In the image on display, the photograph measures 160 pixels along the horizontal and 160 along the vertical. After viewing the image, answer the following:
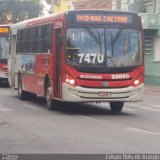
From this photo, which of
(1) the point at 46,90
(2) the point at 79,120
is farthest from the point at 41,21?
(2) the point at 79,120

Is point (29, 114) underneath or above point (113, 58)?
underneath

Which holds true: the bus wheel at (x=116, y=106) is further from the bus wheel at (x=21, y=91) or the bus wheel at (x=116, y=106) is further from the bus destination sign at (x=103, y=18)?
the bus wheel at (x=21, y=91)

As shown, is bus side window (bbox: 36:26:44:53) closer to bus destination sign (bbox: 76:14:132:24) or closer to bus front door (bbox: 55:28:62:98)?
bus front door (bbox: 55:28:62:98)

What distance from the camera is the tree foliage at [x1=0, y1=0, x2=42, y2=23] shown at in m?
76.3

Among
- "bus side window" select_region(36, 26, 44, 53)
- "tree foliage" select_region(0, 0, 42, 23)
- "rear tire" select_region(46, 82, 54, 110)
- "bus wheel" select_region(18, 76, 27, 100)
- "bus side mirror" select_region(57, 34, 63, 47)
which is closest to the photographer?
"bus side mirror" select_region(57, 34, 63, 47)

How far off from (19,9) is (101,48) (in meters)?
58.9

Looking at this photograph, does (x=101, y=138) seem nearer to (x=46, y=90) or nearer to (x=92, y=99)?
(x=92, y=99)

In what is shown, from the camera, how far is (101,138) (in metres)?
13.6

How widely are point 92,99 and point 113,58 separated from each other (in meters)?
1.34

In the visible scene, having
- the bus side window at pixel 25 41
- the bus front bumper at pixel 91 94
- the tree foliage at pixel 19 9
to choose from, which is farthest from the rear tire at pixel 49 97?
the tree foliage at pixel 19 9

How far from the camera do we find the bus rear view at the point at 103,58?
19.1 metres

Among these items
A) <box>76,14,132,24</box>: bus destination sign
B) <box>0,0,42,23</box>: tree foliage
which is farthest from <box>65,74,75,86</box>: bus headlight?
<box>0,0,42,23</box>: tree foliage

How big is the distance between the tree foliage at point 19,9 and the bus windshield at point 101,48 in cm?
5731

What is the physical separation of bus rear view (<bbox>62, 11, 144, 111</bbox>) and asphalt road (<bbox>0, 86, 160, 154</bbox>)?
0.69 meters
